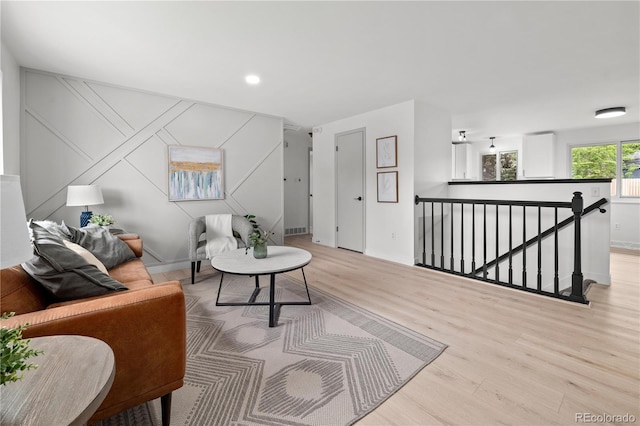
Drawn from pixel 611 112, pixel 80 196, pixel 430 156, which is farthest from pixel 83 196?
pixel 611 112

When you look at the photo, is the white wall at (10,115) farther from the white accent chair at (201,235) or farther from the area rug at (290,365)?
the area rug at (290,365)

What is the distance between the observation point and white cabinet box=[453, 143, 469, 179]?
8.02m

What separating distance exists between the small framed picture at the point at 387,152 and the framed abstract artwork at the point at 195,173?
2409mm

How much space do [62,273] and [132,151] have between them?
9.03 ft

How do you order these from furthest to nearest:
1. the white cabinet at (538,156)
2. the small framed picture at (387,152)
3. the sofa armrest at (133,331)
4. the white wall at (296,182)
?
the white wall at (296,182) → the white cabinet at (538,156) → the small framed picture at (387,152) → the sofa armrest at (133,331)

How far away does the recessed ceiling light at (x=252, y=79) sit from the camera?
3.29 metres

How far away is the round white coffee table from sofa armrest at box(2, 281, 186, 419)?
0.93 meters

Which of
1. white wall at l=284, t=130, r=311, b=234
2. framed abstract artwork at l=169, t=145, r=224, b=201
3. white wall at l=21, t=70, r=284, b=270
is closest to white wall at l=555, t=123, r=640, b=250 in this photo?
white wall at l=284, t=130, r=311, b=234

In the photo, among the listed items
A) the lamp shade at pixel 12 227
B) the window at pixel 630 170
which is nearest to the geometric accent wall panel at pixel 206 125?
the lamp shade at pixel 12 227

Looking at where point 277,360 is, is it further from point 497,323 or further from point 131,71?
point 131,71

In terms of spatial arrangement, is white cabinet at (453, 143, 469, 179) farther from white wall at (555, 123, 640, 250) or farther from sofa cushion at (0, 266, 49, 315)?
sofa cushion at (0, 266, 49, 315)

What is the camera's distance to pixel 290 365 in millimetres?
1849

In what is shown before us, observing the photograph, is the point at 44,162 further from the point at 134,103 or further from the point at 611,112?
the point at 611,112

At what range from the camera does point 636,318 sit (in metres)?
2.48
